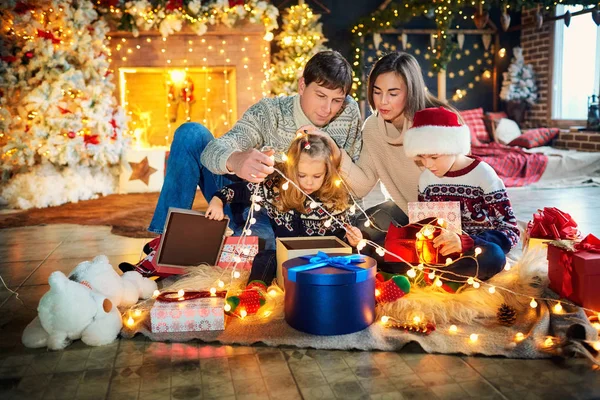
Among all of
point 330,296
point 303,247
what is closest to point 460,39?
point 303,247

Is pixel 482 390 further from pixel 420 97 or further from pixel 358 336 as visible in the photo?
pixel 420 97

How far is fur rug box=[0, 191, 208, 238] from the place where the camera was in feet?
12.4

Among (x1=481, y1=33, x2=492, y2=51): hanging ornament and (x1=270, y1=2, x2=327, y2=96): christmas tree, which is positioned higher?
(x1=481, y1=33, x2=492, y2=51): hanging ornament

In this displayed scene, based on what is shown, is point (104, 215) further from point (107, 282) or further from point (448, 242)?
point (448, 242)

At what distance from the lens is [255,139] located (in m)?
2.63

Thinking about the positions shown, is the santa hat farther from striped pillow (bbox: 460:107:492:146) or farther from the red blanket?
striped pillow (bbox: 460:107:492:146)

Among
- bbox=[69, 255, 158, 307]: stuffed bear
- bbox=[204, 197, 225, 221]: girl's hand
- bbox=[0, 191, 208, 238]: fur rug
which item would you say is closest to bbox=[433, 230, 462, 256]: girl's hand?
bbox=[204, 197, 225, 221]: girl's hand

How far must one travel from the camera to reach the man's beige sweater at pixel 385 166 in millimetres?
2592

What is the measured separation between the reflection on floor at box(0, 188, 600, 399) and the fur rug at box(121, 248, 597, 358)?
1.5 inches

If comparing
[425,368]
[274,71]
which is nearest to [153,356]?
[425,368]

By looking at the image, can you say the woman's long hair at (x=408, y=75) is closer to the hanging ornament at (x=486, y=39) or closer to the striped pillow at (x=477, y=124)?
the striped pillow at (x=477, y=124)

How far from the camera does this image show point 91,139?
16.3 ft

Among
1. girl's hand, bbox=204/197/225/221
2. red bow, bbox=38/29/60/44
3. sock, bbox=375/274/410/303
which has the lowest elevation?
sock, bbox=375/274/410/303

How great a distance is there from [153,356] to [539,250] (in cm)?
148
